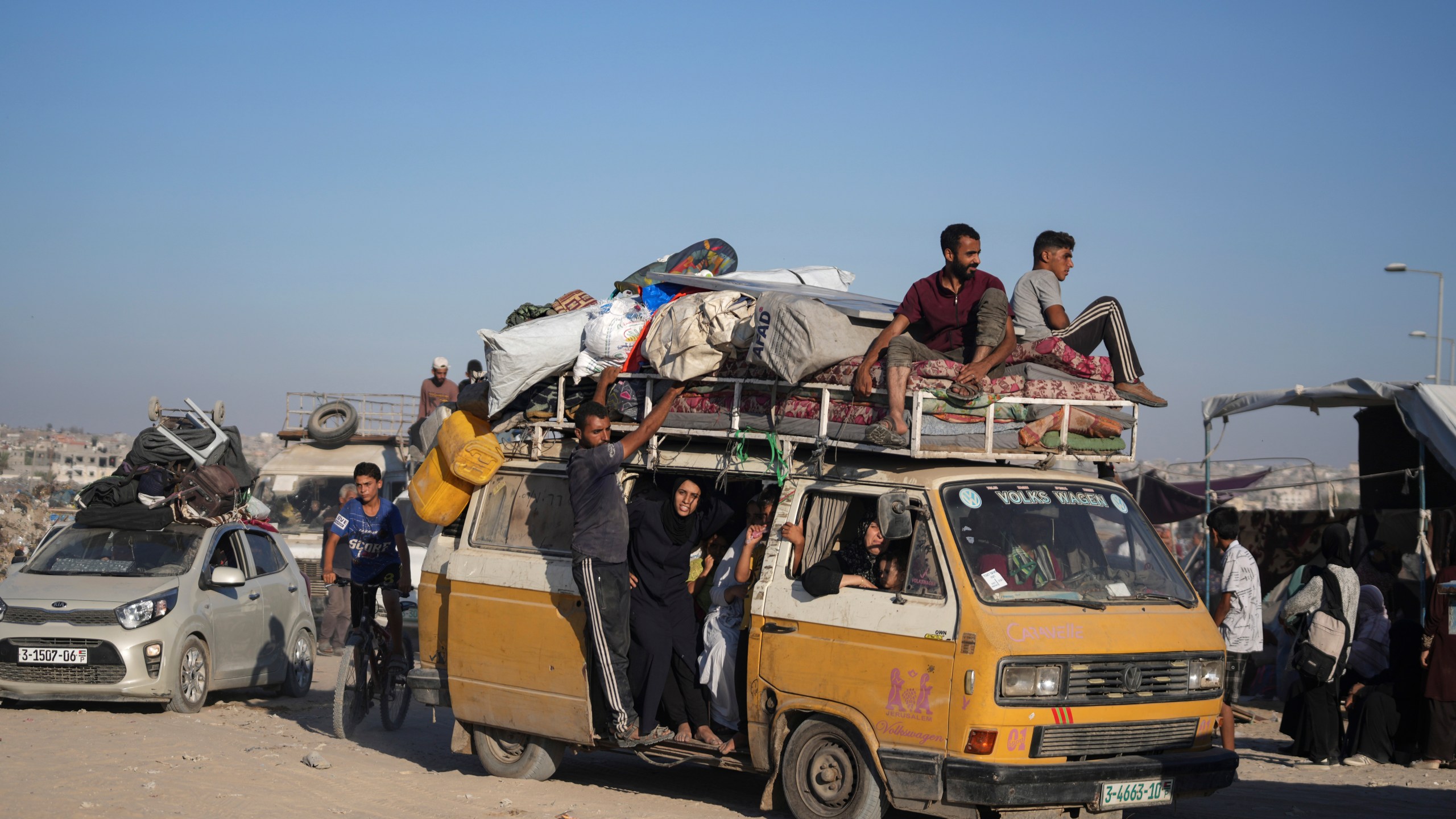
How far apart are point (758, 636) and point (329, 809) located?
104 inches

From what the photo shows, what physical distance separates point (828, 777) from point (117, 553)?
737cm

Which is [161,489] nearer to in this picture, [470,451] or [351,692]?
[351,692]

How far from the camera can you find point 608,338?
839 cm

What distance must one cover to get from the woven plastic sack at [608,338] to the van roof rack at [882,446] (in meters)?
0.19

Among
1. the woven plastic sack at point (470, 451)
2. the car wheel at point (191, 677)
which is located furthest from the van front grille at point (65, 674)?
the woven plastic sack at point (470, 451)

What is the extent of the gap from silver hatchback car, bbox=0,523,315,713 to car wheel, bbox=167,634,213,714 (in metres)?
0.01

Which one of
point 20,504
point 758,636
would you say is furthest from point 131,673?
point 20,504

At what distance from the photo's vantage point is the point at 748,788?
874 cm

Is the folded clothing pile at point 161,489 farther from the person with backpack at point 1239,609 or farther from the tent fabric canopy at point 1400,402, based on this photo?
the tent fabric canopy at point 1400,402

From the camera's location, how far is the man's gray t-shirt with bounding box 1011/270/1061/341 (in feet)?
26.2

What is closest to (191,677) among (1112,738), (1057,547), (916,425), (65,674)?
(65,674)

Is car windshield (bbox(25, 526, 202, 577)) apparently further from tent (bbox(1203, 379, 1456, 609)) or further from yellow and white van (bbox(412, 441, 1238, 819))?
tent (bbox(1203, 379, 1456, 609))

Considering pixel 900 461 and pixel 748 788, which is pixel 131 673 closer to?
pixel 748 788

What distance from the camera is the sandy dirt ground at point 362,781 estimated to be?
7547mm
